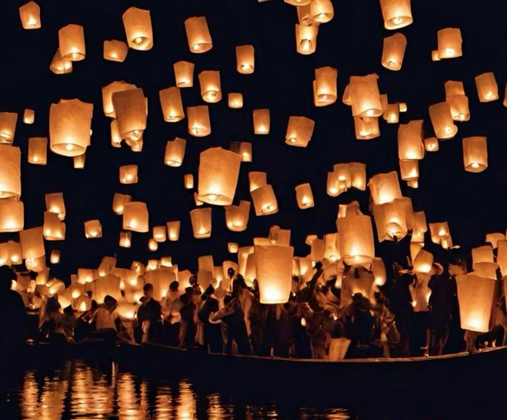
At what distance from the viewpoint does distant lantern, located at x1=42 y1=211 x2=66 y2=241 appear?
16.4 m

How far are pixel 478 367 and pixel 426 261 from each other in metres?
5.99

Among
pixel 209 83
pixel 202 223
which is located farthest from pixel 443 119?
pixel 202 223

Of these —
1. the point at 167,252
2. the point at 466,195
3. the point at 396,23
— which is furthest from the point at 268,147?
the point at 396,23

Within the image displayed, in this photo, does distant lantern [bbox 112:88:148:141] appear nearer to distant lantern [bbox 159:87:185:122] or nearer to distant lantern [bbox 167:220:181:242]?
distant lantern [bbox 159:87:185:122]

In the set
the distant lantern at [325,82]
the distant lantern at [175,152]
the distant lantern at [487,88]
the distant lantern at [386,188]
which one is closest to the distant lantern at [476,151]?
the distant lantern at [386,188]

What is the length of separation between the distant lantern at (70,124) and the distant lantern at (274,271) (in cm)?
228

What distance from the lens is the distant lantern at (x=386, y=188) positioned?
12.1 meters

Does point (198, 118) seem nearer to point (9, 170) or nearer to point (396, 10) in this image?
point (396, 10)

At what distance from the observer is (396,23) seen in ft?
32.6

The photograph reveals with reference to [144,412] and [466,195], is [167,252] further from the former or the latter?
[144,412]

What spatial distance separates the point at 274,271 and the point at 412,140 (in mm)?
3922

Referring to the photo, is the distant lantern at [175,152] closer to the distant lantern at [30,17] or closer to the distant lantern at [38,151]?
the distant lantern at [38,151]

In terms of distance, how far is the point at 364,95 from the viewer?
1066 cm

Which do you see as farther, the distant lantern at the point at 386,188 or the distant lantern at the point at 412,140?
the distant lantern at the point at 386,188
